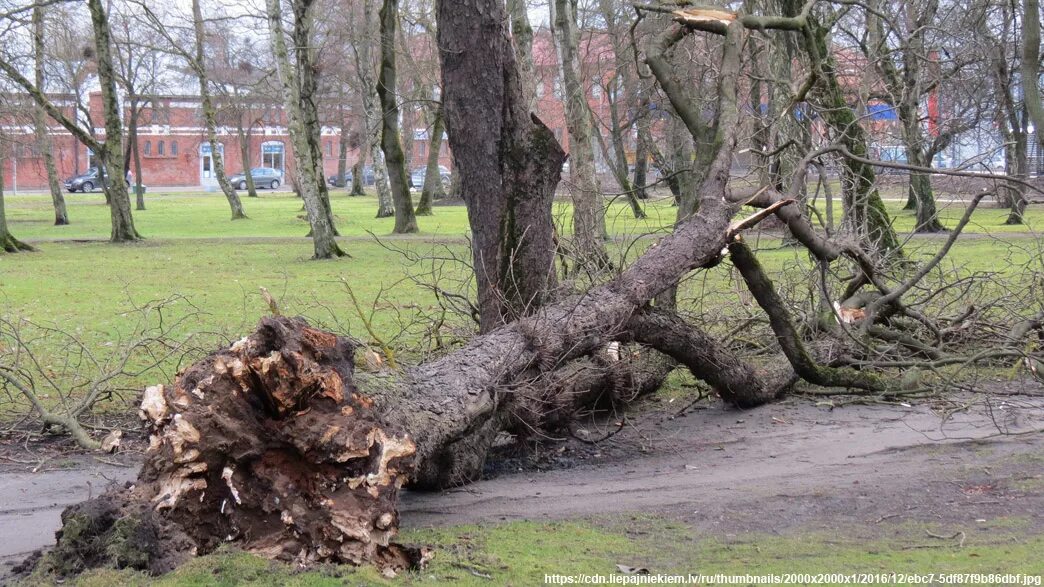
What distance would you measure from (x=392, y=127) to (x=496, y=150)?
18015 millimetres

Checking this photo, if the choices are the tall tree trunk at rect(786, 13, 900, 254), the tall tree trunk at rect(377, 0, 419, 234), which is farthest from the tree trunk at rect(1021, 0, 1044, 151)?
the tall tree trunk at rect(377, 0, 419, 234)

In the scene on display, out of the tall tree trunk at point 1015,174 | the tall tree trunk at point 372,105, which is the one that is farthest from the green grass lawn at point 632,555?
the tall tree trunk at point 372,105

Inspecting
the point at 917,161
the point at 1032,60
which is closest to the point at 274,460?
the point at 1032,60

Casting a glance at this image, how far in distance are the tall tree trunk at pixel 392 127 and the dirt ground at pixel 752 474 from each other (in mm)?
17335

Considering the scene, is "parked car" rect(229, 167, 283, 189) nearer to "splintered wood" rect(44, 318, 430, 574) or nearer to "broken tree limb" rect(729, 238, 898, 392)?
"broken tree limb" rect(729, 238, 898, 392)

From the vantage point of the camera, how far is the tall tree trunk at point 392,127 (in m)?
24.6

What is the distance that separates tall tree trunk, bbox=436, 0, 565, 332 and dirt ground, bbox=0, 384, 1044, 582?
59.4 inches

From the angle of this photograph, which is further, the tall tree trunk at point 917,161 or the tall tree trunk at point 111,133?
the tall tree trunk at point 111,133

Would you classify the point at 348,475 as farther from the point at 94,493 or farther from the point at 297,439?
the point at 94,493

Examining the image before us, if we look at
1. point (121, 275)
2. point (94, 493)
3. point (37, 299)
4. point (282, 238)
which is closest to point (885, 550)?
point (94, 493)

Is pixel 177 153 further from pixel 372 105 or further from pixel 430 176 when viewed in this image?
pixel 372 105

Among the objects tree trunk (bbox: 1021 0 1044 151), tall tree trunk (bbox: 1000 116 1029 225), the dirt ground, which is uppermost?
tree trunk (bbox: 1021 0 1044 151)

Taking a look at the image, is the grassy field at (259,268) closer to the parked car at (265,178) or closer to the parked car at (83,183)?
the parked car at (83,183)

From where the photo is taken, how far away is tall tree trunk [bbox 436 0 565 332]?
825cm
